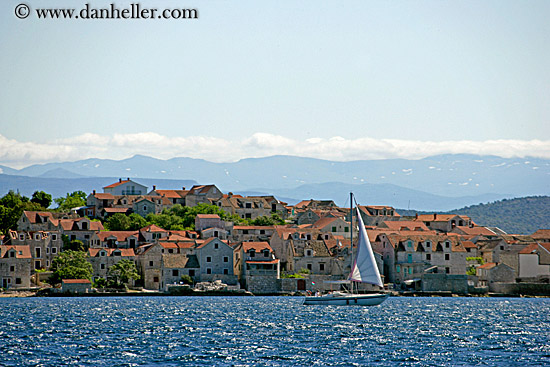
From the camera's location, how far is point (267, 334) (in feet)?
180

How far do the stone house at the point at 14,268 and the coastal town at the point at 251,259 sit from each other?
122mm

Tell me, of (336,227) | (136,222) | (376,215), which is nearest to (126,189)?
(136,222)

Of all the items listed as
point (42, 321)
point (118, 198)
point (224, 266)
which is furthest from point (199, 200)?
point (42, 321)

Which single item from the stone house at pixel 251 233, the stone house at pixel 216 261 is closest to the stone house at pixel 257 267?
the stone house at pixel 216 261

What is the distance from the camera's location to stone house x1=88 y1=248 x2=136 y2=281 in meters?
108

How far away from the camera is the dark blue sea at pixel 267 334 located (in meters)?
43.3

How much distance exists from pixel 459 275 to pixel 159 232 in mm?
40979

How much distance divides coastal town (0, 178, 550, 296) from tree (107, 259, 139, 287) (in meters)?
0.36

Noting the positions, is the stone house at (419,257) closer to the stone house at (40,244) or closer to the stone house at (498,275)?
the stone house at (498,275)

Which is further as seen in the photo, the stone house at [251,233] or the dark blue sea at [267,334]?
the stone house at [251,233]

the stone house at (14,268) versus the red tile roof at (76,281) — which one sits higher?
the stone house at (14,268)

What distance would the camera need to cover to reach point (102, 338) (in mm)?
51438

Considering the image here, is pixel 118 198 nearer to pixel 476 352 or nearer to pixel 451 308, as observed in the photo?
pixel 451 308

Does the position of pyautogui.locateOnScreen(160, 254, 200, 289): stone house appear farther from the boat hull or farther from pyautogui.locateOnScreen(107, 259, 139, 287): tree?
the boat hull
